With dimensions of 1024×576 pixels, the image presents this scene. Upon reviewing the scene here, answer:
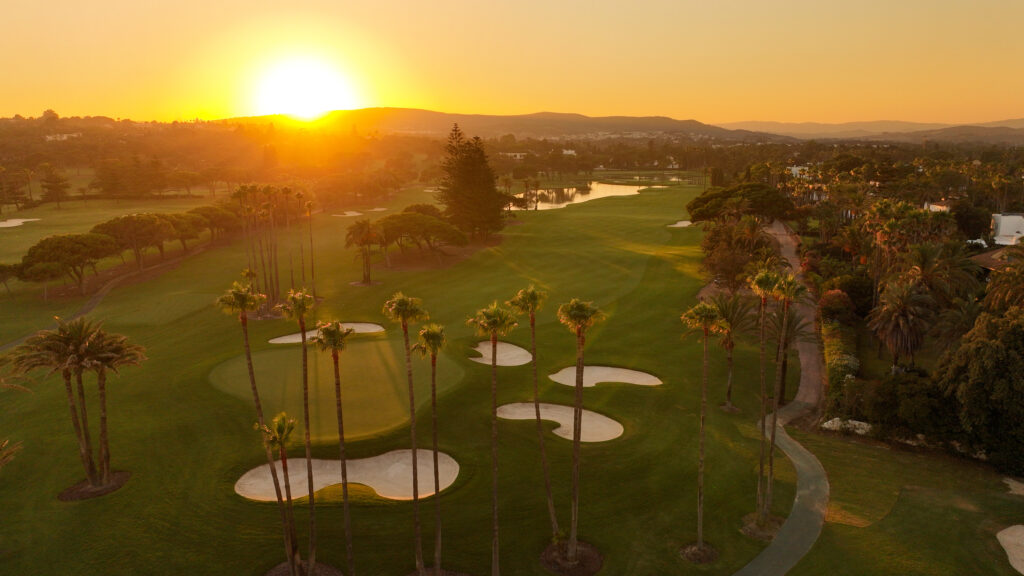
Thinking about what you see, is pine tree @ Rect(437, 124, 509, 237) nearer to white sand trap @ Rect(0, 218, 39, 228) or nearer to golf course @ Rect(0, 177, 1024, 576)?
golf course @ Rect(0, 177, 1024, 576)

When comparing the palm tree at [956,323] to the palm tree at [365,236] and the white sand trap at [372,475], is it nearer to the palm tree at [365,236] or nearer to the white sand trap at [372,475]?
the white sand trap at [372,475]

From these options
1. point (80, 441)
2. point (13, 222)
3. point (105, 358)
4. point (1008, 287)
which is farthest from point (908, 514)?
point (13, 222)

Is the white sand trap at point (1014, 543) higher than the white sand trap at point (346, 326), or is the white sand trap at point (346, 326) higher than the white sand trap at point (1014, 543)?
the white sand trap at point (346, 326)

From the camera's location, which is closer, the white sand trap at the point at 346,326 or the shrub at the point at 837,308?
the white sand trap at the point at 346,326

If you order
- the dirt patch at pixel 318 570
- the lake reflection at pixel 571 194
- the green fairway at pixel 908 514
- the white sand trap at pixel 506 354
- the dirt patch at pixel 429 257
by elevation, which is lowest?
the dirt patch at pixel 318 570

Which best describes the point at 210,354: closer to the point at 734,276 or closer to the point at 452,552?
the point at 452,552

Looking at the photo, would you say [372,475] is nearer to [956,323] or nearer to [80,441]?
[80,441]

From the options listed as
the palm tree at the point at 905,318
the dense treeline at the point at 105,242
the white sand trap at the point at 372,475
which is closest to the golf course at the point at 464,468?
the white sand trap at the point at 372,475
